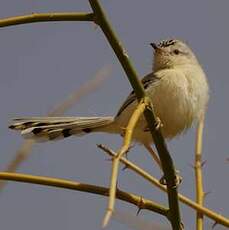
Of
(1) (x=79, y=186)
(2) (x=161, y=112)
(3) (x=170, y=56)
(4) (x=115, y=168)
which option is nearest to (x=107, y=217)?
(4) (x=115, y=168)

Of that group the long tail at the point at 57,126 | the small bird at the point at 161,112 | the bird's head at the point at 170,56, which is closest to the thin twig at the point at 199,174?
the long tail at the point at 57,126

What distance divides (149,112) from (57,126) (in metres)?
2.37

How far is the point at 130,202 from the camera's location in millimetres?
1965

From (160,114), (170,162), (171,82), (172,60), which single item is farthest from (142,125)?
(170,162)

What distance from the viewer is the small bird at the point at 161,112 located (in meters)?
4.11

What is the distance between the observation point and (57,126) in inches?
167

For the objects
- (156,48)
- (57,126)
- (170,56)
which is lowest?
(57,126)

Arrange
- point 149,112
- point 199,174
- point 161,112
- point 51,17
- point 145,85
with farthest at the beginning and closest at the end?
point 145,85
point 161,112
point 199,174
point 149,112
point 51,17

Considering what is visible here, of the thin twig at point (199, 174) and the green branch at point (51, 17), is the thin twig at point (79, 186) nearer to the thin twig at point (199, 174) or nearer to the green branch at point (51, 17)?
the thin twig at point (199, 174)

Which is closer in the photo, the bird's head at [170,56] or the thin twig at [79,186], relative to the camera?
the thin twig at [79,186]

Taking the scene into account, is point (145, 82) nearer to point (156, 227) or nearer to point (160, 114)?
point (160, 114)

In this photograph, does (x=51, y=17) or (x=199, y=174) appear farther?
(x=199, y=174)

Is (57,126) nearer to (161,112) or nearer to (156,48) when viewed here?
(161,112)

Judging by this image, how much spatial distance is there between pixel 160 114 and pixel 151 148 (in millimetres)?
326
